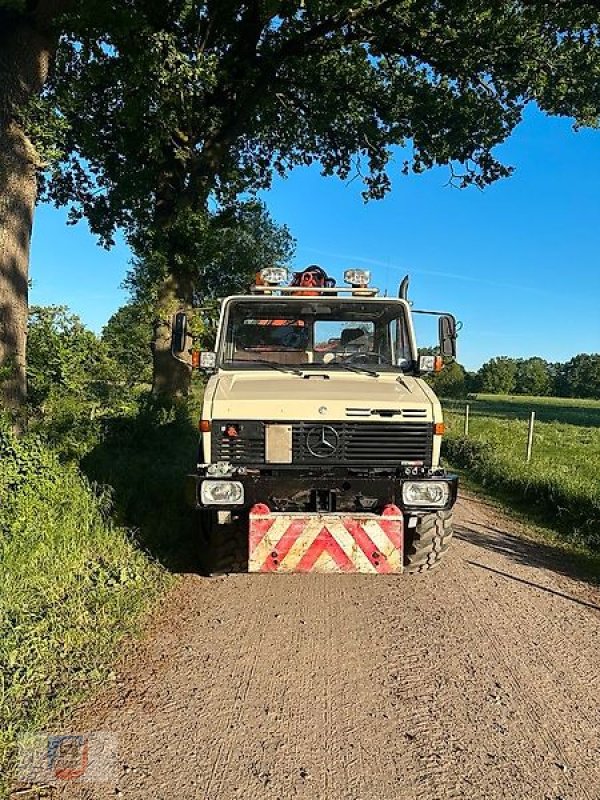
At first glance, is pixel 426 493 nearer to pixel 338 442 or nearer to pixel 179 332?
pixel 338 442

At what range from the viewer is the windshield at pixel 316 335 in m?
6.58

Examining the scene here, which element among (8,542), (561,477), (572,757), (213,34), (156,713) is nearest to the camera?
(572,757)

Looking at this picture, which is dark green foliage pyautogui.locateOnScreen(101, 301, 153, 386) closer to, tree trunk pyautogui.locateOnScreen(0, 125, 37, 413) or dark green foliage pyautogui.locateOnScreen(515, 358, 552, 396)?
tree trunk pyautogui.locateOnScreen(0, 125, 37, 413)

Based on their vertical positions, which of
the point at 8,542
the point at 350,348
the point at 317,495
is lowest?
the point at 8,542

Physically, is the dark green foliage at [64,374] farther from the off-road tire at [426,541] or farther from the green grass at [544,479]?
the green grass at [544,479]

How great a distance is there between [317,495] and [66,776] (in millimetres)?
2860

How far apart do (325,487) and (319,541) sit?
429mm

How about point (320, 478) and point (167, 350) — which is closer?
point (320, 478)

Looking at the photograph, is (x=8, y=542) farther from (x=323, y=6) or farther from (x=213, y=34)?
(x=213, y=34)

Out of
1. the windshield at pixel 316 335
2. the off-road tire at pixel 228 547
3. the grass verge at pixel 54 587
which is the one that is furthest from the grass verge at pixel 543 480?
the grass verge at pixel 54 587

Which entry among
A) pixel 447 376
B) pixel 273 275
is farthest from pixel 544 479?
pixel 273 275

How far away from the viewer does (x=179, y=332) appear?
6387 millimetres

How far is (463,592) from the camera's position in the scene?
5941 millimetres

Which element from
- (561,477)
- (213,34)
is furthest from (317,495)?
(213,34)
